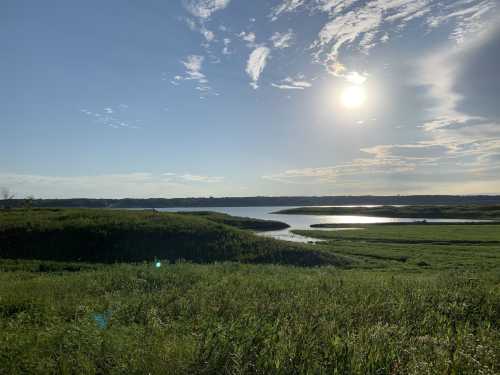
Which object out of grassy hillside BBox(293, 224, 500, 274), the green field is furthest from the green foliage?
grassy hillside BBox(293, 224, 500, 274)

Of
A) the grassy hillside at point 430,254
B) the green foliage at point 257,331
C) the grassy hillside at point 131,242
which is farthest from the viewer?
the grassy hillside at point 430,254

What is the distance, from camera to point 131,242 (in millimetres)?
32562

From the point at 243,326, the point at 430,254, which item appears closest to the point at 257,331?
the point at 243,326

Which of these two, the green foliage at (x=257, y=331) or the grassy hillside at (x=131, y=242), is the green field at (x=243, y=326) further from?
the grassy hillside at (x=131, y=242)

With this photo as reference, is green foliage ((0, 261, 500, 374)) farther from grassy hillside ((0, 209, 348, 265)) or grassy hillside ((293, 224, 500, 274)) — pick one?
grassy hillside ((0, 209, 348, 265))

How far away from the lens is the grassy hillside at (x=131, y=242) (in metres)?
30.0

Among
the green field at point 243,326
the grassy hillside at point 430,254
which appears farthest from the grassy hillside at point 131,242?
the green field at point 243,326

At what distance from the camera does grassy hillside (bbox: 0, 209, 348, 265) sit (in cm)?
2998

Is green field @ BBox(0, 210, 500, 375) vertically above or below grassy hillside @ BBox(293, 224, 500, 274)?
above

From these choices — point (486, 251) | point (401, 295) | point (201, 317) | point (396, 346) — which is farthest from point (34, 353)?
point (486, 251)

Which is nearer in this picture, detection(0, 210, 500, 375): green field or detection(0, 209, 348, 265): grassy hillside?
detection(0, 210, 500, 375): green field

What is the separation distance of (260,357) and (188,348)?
1328 millimetres

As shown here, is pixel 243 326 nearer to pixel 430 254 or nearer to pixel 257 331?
pixel 257 331

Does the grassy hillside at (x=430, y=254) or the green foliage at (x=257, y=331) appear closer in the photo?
the green foliage at (x=257, y=331)
